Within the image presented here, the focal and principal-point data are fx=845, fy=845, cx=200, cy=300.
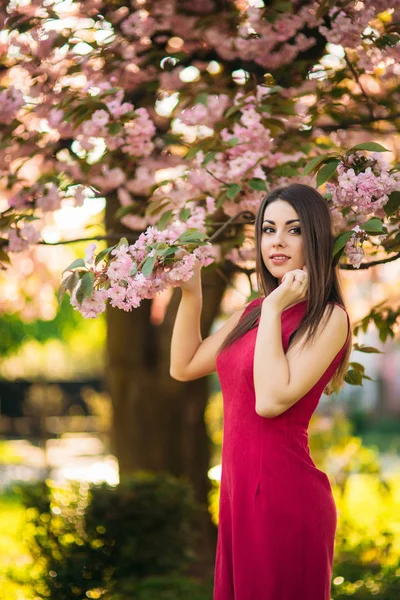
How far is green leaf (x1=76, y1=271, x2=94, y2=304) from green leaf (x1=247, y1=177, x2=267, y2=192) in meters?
0.79

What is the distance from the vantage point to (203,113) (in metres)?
3.36

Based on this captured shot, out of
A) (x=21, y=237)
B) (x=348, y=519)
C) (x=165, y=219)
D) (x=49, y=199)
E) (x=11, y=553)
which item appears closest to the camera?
(x=165, y=219)

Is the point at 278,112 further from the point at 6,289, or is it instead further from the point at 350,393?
the point at 350,393

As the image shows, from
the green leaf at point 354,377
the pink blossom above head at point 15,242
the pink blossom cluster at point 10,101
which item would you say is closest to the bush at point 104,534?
the pink blossom above head at point 15,242

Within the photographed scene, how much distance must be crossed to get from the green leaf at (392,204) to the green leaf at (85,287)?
93 centimetres

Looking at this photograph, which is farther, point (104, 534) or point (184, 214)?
point (104, 534)

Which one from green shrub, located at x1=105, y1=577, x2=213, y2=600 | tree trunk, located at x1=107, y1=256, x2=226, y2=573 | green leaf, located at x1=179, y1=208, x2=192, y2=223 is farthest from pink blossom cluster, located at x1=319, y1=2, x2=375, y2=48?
green shrub, located at x1=105, y1=577, x2=213, y2=600

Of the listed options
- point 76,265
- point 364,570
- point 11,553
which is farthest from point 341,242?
point 11,553

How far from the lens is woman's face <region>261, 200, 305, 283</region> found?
2385mm

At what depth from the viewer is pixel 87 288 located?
2338 millimetres

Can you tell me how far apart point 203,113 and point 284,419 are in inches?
60.2

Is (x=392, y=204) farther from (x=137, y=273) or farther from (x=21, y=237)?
(x=21, y=237)

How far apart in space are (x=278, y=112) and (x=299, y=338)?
3.94 feet

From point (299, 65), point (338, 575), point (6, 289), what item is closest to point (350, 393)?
point (6, 289)
